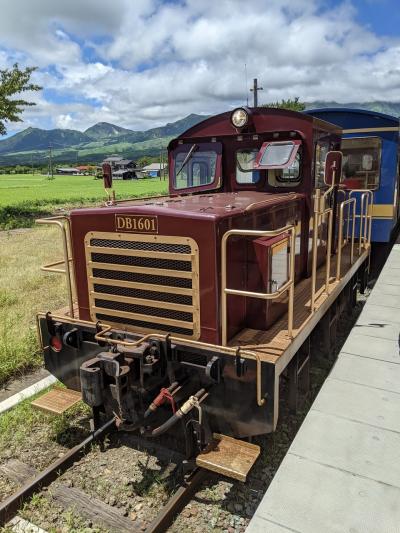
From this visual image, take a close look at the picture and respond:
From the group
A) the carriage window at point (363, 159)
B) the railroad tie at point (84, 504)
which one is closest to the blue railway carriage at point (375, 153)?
the carriage window at point (363, 159)

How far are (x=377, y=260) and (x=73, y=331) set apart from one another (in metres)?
7.80

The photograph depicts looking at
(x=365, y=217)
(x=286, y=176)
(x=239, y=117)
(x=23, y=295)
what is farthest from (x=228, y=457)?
(x=23, y=295)

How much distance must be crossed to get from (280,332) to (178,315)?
95cm

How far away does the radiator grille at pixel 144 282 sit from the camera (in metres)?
3.59

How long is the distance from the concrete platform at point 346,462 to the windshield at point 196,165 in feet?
8.73

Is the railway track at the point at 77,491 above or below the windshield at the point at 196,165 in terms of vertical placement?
below

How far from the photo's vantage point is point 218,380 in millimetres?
3479

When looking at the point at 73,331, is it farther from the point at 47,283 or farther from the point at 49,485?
the point at 47,283

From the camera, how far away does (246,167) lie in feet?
17.4

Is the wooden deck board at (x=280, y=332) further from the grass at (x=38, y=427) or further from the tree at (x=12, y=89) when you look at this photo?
the tree at (x=12, y=89)

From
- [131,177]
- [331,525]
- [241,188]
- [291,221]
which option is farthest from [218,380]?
[131,177]

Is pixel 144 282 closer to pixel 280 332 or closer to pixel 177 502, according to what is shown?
pixel 280 332

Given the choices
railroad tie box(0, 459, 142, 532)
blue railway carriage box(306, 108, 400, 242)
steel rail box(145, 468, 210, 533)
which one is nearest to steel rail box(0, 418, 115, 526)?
railroad tie box(0, 459, 142, 532)

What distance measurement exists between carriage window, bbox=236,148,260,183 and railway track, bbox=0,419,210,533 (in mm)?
3246
